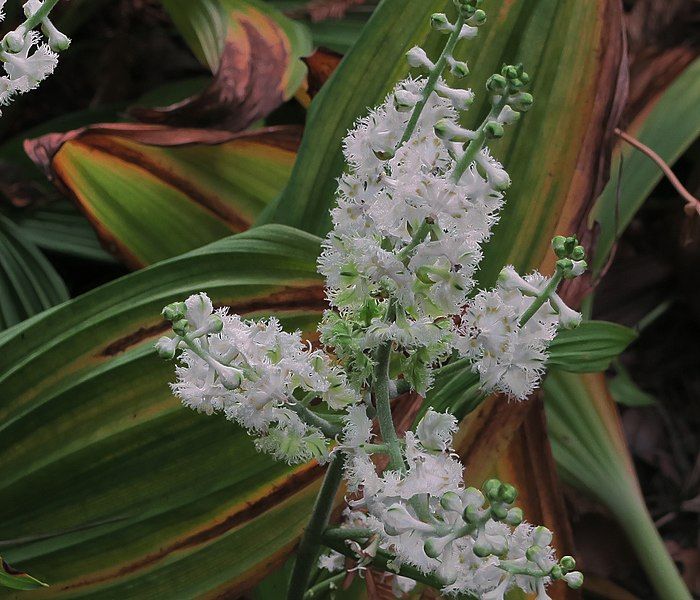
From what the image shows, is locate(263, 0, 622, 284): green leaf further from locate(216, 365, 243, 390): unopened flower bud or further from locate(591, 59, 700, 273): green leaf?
locate(216, 365, 243, 390): unopened flower bud

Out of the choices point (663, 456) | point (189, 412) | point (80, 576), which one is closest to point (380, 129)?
point (189, 412)

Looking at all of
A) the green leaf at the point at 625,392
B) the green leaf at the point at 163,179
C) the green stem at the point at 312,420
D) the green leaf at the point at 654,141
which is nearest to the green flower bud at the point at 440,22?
the green stem at the point at 312,420

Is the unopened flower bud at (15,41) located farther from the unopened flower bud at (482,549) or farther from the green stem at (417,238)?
the unopened flower bud at (482,549)

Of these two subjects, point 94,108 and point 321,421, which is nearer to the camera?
point 321,421

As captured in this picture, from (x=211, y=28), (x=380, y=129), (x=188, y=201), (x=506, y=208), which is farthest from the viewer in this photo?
(x=211, y=28)

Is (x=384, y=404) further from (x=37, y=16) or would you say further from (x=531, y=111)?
(x=531, y=111)

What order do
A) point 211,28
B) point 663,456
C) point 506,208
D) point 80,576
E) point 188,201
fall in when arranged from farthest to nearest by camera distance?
point 663,456 < point 211,28 < point 188,201 < point 506,208 < point 80,576

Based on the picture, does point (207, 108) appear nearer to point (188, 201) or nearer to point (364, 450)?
point (188, 201)
